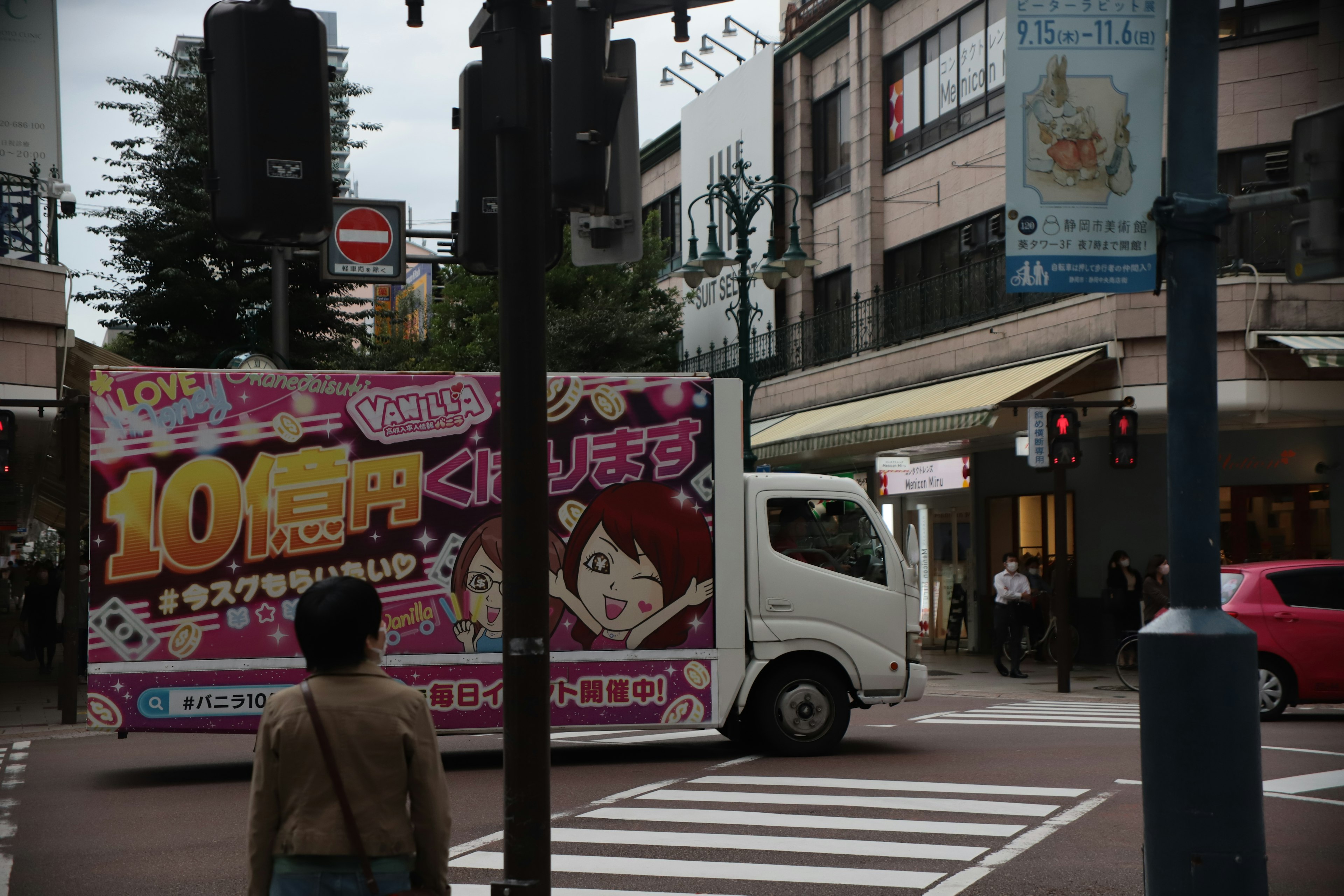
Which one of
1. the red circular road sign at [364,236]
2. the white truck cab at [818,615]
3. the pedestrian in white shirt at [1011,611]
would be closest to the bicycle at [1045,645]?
the pedestrian in white shirt at [1011,611]

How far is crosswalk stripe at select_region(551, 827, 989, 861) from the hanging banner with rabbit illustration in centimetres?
381

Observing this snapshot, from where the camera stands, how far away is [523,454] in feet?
14.8

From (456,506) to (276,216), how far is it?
7386 millimetres

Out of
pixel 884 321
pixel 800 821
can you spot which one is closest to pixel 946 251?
pixel 884 321

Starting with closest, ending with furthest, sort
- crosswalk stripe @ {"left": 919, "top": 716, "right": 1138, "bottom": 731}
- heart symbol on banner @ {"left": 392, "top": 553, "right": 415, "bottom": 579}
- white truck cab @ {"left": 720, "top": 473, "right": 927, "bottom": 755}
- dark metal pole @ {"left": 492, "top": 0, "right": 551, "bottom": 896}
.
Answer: dark metal pole @ {"left": 492, "top": 0, "right": 551, "bottom": 896}, heart symbol on banner @ {"left": 392, "top": 553, "right": 415, "bottom": 579}, white truck cab @ {"left": 720, "top": 473, "right": 927, "bottom": 755}, crosswalk stripe @ {"left": 919, "top": 716, "right": 1138, "bottom": 731}

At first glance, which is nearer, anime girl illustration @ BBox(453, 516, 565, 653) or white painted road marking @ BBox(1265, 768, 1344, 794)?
white painted road marking @ BBox(1265, 768, 1344, 794)

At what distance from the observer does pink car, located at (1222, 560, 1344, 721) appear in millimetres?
15070

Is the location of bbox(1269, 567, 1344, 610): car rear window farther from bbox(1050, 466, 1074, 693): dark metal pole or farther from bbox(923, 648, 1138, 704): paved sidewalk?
bbox(1050, 466, 1074, 693): dark metal pole

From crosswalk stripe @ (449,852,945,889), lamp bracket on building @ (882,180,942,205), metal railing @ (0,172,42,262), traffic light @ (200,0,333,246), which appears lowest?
crosswalk stripe @ (449,852,945,889)

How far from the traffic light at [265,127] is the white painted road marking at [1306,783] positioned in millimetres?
8328

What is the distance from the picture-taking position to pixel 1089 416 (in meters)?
22.1

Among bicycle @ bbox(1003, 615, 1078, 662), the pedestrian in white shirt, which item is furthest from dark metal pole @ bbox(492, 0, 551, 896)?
bicycle @ bbox(1003, 615, 1078, 662)

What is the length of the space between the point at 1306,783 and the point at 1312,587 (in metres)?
5.35

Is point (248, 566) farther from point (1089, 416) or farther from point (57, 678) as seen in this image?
point (57, 678)
